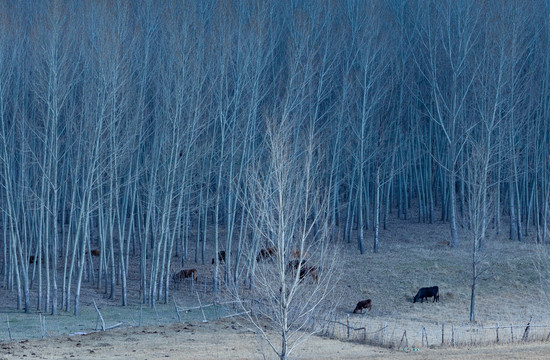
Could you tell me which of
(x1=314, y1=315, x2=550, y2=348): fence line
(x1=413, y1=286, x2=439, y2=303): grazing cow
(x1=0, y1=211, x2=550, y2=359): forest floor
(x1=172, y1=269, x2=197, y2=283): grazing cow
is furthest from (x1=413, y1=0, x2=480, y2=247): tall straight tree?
(x1=314, y1=315, x2=550, y2=348): fence line

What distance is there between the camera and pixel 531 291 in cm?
3222

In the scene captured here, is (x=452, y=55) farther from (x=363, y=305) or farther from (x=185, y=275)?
(x=185, y=275)

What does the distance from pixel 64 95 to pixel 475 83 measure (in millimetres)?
22952

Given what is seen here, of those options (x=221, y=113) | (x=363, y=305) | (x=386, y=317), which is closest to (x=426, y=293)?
(x=386, y=317)

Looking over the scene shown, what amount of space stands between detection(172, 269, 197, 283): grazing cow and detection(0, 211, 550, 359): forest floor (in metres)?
0.46

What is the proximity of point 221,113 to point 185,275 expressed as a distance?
305 inches

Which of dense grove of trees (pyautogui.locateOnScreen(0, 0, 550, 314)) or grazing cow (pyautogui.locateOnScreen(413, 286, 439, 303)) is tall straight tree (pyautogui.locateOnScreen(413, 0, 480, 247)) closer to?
dense grove of trees (pyautogui.locateOnScreen(0, 0, 550, 314))

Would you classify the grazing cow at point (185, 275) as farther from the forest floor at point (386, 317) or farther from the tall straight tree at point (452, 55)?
the tall straight tree at point (452, 55)

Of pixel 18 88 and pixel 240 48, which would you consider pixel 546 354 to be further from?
pixel 18 88

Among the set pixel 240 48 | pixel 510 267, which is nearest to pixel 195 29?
pixel 240 48

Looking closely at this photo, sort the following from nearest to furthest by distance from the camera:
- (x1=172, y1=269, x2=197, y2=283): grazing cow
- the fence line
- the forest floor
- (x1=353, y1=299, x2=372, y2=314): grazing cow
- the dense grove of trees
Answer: the forest floor
the fence line
(x1=353, y1=299, x2=372, y2=314): grazing cow
the dense grove of trees
(x1=172, y1=269, x2=197, y2=283): grazing cow

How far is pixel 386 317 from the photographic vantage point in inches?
1148

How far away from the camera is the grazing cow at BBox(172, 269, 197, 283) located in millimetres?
35094

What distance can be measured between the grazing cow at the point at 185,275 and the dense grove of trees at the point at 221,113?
82cm
